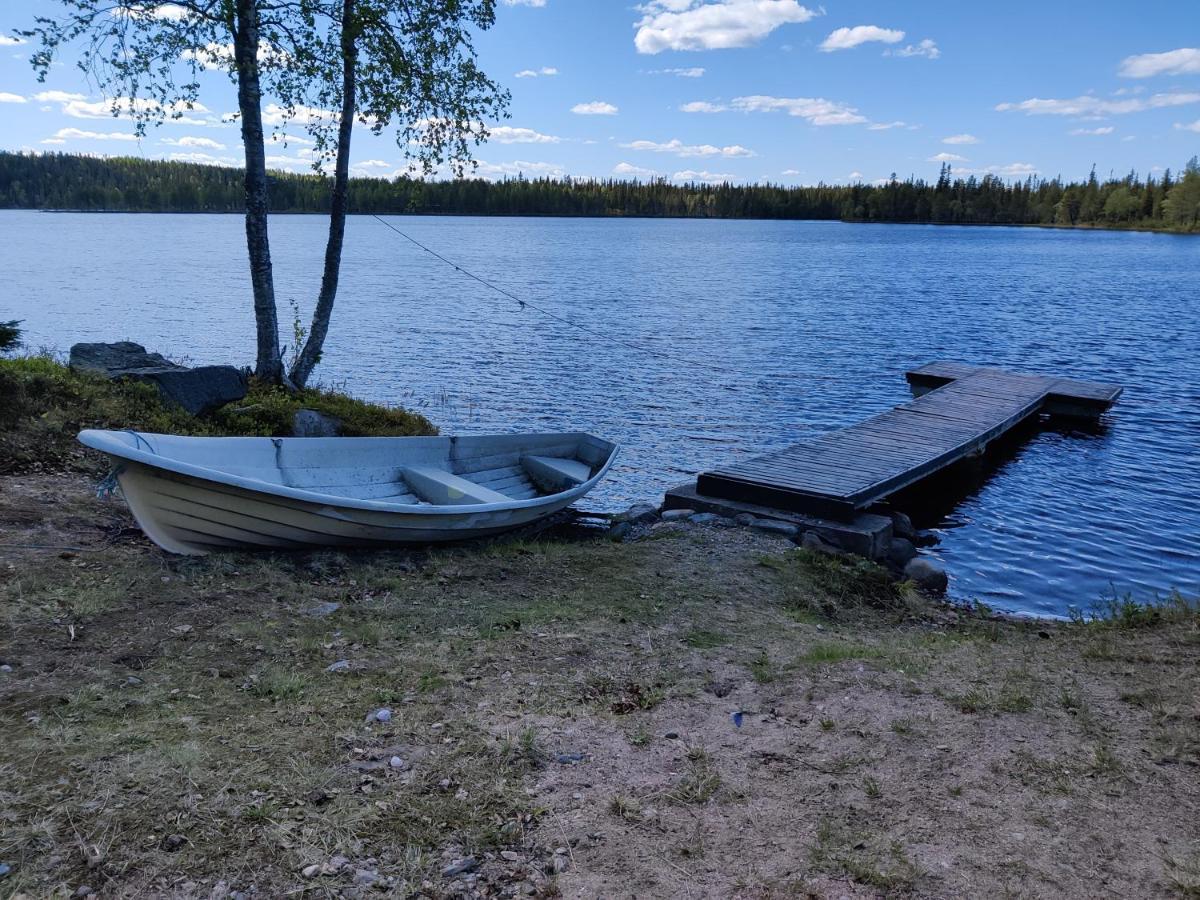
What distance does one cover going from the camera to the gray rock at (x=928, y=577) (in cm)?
1026

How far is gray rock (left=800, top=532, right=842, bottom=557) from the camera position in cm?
1016

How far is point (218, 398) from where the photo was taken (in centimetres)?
1250

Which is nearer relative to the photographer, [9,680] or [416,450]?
[9,680]

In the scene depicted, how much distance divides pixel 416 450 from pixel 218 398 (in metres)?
3.82

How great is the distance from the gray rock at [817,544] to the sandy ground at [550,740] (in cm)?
182

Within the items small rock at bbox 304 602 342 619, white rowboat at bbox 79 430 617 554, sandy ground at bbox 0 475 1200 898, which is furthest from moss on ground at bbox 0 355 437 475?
small rock at bbox 304 602 342 619

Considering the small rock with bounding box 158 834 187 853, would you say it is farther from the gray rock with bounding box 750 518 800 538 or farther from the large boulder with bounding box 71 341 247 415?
the large boulder with bounding box 71 341 247 415

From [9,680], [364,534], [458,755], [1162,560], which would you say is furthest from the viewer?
[1162,560]

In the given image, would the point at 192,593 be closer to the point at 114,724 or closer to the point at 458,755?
the point at 114,724

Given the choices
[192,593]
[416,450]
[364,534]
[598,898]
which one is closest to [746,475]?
[416,450]

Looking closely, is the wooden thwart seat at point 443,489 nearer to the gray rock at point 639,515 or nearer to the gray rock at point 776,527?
the gray rock at point 639,515

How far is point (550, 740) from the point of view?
524 cm

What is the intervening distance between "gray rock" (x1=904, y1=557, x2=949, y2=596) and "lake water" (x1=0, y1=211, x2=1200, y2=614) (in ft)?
1.95

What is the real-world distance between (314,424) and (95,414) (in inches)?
111
